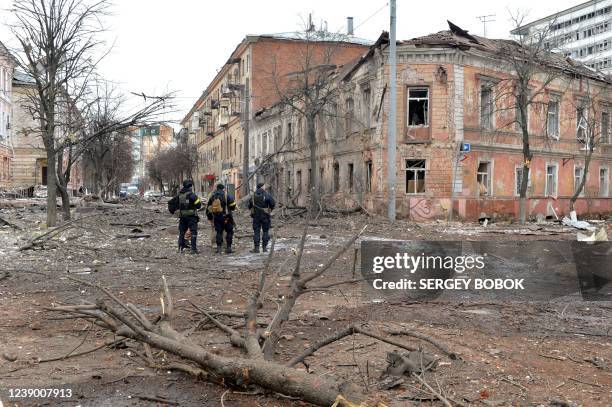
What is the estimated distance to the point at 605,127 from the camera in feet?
104

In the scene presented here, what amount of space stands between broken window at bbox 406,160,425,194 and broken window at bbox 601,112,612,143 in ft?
43.2

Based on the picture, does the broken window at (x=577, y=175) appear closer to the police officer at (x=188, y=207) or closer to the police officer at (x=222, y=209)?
the police officer at (x=222, y=209)

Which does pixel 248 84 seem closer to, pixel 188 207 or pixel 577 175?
pixel 577 175

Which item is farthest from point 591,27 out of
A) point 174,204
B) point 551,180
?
point 174,204

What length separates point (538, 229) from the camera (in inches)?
797

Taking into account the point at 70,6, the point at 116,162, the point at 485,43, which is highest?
the point at 485,43

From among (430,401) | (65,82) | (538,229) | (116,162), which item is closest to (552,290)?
(430,401)

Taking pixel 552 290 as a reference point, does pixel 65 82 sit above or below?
above

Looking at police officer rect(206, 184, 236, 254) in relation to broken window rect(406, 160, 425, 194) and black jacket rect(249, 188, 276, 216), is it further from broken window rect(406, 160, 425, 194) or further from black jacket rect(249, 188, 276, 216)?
broken window rect(406, 160, 425, 194)

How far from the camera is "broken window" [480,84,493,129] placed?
84.3 ft

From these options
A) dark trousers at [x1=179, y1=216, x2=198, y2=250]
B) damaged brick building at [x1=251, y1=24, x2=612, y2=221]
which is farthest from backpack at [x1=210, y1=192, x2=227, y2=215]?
damaged brick building at [x1=251, y1=24, x2=612, y2=221]

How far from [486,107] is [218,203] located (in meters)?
17.4

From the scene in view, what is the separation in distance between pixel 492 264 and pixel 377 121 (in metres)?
16.2

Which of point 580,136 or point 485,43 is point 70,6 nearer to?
point 485,43
